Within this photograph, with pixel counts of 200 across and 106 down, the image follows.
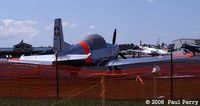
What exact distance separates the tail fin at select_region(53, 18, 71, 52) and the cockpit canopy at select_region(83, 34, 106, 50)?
1370 millimetres

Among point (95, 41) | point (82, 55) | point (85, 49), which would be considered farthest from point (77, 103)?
point (95, 41)

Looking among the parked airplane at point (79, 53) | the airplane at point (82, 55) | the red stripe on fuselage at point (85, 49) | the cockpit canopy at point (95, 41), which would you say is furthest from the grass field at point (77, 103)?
the cockpit canopy at point (95, 41)

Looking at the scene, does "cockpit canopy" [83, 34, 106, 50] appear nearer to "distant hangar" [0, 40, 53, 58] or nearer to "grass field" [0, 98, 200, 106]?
"grass field" [0, 98, 200, 106]

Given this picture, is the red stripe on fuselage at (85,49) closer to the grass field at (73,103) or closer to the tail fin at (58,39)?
the tail fin at (58,39)

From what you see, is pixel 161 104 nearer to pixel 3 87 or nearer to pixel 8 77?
pixel 3 87

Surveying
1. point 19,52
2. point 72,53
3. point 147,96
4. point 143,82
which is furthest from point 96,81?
point 19,52

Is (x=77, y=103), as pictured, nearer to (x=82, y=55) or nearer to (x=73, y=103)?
(x=73, y=103)

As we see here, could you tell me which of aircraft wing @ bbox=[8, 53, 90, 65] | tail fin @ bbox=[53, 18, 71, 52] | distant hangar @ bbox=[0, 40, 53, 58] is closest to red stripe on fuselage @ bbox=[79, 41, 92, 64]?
aircraft wing @ bbox=[8, 53, 90, 65]

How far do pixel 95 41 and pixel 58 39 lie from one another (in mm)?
2539

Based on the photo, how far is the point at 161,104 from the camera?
1068 centimetres

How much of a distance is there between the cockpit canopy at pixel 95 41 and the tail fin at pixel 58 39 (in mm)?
1370

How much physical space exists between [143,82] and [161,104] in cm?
327

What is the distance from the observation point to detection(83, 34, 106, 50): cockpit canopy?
2679 cm

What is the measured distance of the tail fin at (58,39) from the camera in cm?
2714
